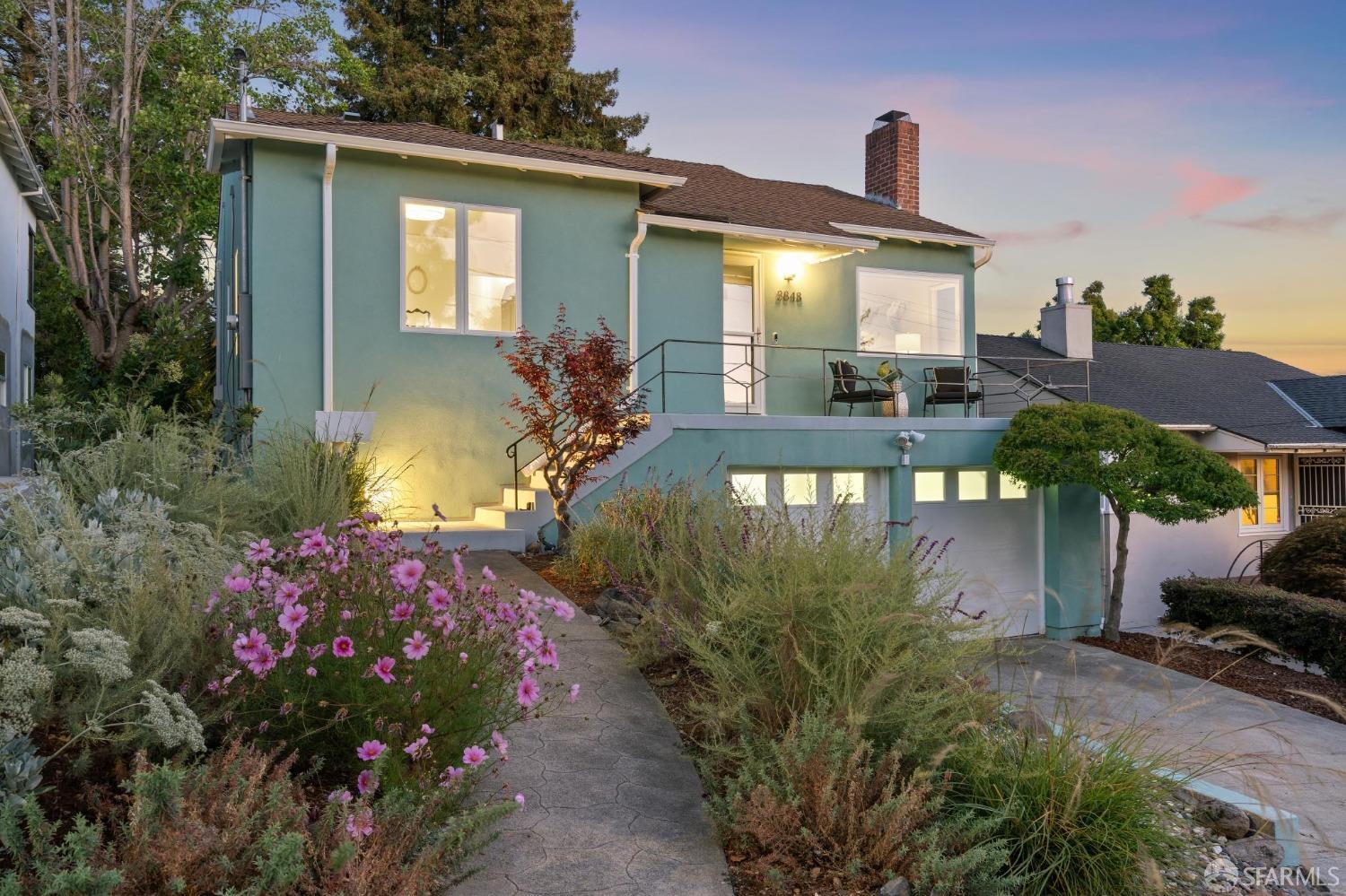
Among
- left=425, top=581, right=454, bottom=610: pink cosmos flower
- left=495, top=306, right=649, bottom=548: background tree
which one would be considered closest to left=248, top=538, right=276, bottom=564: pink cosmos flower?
left=425, top=581, right=454, bottom=610: pink cosmos flower

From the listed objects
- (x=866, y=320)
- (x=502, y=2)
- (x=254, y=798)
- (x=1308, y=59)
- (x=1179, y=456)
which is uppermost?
(x=502, y=2)

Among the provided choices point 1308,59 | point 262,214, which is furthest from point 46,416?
point 1308,59

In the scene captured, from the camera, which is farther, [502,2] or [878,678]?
[502,2]

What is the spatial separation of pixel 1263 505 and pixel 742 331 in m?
11.6

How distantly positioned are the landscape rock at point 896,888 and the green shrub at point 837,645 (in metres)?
0.49

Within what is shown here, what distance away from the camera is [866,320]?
13.9 meters

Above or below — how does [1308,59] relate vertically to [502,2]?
below

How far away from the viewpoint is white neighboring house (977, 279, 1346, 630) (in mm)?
15188

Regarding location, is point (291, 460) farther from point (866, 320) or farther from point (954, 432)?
point (866, 320)

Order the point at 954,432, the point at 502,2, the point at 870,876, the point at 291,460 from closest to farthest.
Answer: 1. the point at 870,876
2. the point at 291,460
3. the point at 954,432
4. the point at 502,2

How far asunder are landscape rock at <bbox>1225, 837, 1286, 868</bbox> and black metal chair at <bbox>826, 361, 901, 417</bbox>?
8232mm

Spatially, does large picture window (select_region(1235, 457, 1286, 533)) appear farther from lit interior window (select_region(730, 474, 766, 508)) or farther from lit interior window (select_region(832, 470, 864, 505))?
lit interior window (select_region(730, 474, 766, 508))

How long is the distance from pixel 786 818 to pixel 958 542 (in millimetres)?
9681

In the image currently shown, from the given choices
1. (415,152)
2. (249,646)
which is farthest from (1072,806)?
(415,152)
